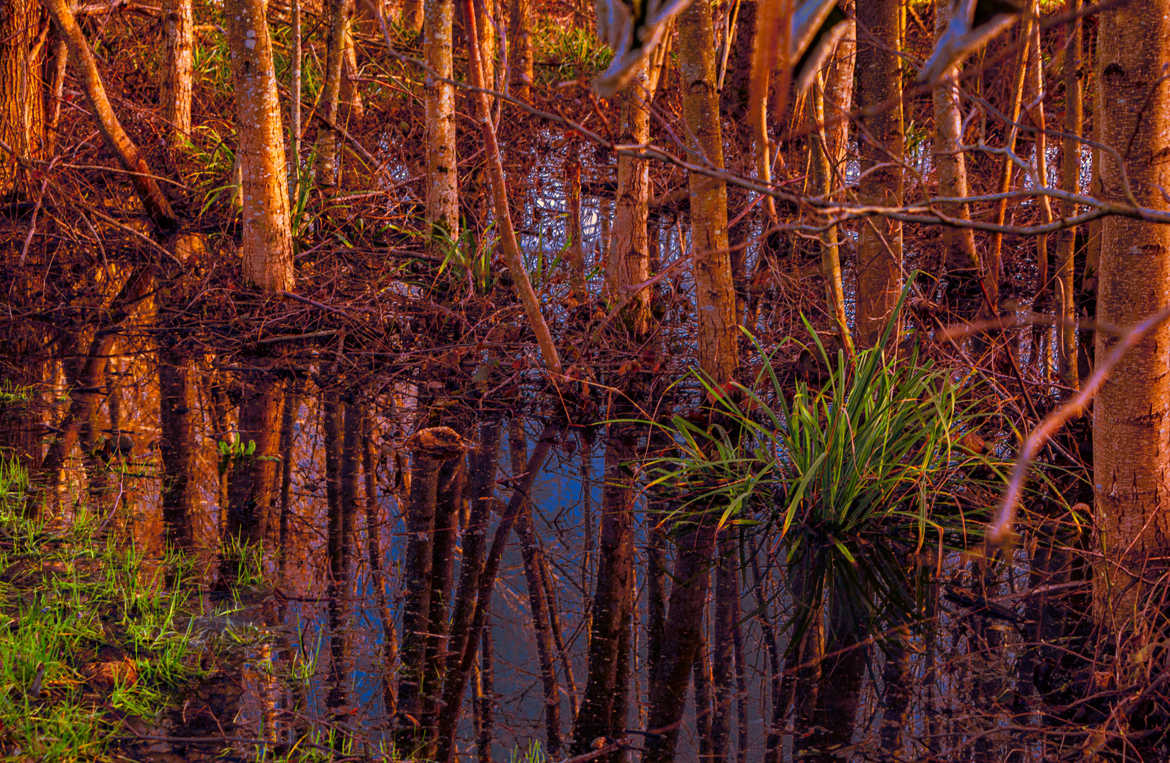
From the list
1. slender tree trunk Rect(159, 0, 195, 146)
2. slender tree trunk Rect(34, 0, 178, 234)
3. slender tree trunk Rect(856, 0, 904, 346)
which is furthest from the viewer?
slender tree trunk Rect(159, 0, 195, 146)

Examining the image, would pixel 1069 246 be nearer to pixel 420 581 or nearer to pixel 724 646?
pixel 724 646

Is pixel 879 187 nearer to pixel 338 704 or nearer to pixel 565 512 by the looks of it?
pixel 565 512

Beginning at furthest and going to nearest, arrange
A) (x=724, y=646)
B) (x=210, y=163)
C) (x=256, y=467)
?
(x=210, y=163) → (x=256, y=467) → (x=724, y=646)

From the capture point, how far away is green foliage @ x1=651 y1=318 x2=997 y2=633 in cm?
504

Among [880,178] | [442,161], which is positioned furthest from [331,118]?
[880,178]

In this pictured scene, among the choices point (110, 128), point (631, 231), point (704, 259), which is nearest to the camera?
point (704, 259)

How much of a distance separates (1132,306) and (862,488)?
1.88 m

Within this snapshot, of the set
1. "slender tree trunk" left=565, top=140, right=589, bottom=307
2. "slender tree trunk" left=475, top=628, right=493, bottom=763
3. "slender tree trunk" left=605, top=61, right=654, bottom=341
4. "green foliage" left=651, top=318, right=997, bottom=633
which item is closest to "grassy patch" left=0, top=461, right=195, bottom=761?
"slender tree trunk" left=475, top=628, right=493, bottom=763

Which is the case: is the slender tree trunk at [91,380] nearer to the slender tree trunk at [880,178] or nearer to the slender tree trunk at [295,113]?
the slender tree trunk at [295,113]

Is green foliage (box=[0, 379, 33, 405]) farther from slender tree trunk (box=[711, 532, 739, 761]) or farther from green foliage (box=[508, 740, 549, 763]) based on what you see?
green foliage (box=[508, 740, 549, 763])

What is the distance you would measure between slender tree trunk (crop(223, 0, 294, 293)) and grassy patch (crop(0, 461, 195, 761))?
3951 mm

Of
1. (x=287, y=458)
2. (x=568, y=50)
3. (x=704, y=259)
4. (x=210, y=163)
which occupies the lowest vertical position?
(x=287, y=458)

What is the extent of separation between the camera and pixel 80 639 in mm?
4098

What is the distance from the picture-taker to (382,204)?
11.0 metres
